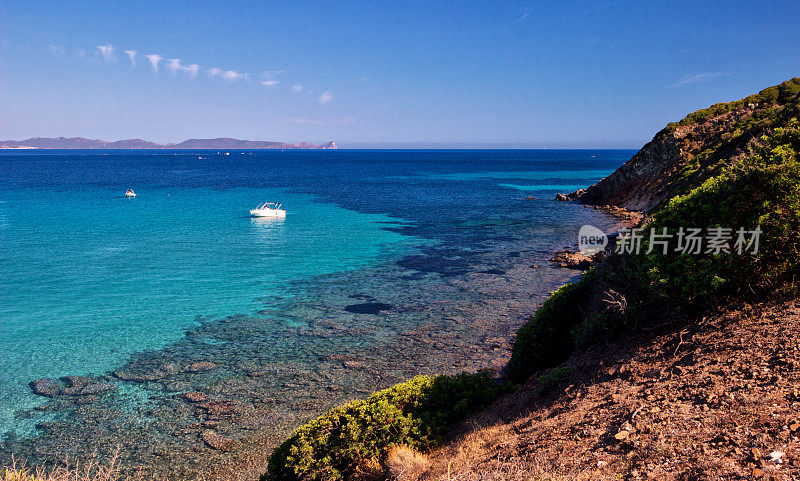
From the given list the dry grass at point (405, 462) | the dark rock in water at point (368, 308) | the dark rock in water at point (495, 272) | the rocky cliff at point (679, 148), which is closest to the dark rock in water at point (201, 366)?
the dark rock in water at point (368, 308)

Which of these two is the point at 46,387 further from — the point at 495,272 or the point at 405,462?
the point at 495,272

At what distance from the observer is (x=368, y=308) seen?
20781 mm

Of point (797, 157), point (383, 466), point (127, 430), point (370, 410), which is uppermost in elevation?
point (797, 157)

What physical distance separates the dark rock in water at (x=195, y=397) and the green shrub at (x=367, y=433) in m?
5.74

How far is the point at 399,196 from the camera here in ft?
238

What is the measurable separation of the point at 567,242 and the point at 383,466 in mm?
29911

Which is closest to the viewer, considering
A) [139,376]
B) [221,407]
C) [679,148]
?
[221,407]

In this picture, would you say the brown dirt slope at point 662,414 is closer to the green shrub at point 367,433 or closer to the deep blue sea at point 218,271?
the green shrub at point 367,433

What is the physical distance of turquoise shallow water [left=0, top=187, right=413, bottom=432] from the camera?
17219 mm

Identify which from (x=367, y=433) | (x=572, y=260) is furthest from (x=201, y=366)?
(x=572, y=260)

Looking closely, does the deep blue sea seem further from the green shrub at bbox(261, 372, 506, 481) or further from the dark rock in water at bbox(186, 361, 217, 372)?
the green shrub at bbox(261, 372, 506, 481)

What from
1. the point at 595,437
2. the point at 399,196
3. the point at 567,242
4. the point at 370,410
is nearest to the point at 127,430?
the point at 370,410

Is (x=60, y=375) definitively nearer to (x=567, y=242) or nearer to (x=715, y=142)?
(x=567, y=242)

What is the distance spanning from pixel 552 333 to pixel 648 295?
260cm
